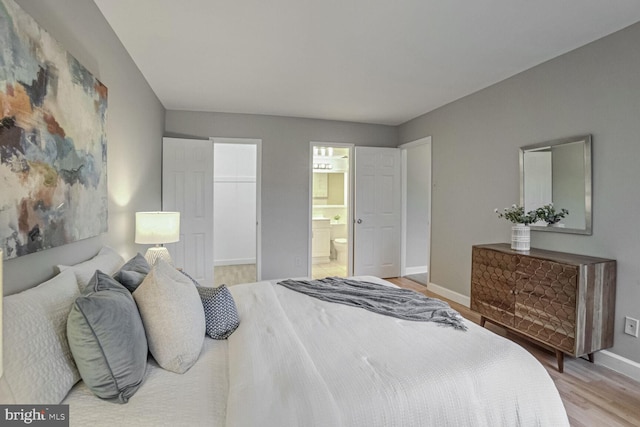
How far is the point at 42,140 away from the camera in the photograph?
1.36 metres

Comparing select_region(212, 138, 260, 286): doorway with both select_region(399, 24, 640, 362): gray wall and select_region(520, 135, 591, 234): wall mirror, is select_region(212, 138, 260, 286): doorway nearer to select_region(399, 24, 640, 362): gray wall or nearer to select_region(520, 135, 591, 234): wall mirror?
select_region(399, 24, 640, 362): gray wall

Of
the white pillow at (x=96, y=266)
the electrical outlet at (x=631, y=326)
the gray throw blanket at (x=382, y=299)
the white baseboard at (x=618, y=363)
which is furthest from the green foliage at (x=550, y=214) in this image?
the white pillow at (x=96, y=266)

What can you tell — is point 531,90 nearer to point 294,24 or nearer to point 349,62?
point 349,62

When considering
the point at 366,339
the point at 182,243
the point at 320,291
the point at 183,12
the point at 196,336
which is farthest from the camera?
the point at 182,243

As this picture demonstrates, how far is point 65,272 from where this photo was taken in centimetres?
146

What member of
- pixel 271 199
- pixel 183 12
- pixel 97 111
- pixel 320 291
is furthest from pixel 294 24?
pixel 271 199

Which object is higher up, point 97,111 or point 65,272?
point 97,111

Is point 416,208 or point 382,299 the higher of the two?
point 416,208

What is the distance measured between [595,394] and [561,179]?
1.64 meters

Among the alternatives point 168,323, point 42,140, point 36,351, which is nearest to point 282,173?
point 42,140

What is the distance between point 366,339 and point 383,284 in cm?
101

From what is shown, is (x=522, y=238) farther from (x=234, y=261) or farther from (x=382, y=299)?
(x=234, y=261)

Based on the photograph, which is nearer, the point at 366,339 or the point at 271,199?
the point at 366,339

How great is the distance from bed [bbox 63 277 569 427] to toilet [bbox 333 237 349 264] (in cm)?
454
